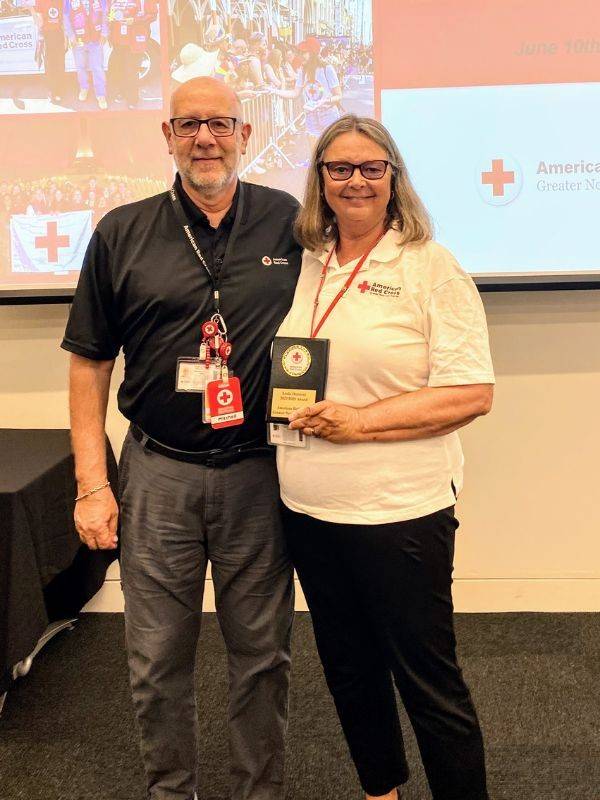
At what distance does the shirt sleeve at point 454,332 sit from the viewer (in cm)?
150

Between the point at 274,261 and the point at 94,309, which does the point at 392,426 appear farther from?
the point at 94,309

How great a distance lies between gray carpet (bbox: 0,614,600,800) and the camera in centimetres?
198

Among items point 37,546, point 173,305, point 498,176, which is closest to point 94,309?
point 173,305

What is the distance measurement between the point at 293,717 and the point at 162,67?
210 cm

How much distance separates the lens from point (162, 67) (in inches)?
103

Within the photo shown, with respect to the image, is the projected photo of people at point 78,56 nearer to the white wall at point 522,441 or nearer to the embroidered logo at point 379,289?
the white wall at point 522,441

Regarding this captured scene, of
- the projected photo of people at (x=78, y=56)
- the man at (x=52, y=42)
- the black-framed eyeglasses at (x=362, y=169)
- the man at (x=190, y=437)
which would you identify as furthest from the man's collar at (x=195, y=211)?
the man at (x=52, y=42)

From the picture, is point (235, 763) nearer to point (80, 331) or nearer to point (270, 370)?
point (270, 370)

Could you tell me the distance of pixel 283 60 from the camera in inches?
102

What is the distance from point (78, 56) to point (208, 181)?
1.30 m

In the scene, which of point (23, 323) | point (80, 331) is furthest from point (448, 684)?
point (23, 323)

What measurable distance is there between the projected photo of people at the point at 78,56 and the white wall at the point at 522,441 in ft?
2.42

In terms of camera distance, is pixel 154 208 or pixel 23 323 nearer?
pixel 154 208

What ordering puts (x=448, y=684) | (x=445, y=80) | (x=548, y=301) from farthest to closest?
(x=548, y=301) < (x=445, y=80) < (x=448, y=684)
